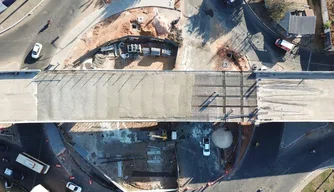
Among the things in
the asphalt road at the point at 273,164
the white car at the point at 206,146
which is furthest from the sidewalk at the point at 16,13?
the asphalt road at the point at 273,164

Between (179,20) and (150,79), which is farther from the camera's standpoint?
(179,20)

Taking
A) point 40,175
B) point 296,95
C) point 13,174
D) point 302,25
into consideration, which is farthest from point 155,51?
point 13,174

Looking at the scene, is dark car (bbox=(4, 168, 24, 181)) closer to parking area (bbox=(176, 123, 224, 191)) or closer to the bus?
the bus

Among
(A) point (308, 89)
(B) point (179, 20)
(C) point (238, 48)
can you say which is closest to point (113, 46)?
(B) point (179, 20)

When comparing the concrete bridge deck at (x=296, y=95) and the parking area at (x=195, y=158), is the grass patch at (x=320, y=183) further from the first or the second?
the parking area at (x=195, y=158)

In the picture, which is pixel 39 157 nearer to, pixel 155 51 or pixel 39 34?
pixel 39 34

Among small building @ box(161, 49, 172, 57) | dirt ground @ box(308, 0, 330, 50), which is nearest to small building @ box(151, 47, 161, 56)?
small building @ box(161, 49, 172, 57)

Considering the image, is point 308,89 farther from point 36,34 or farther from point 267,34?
point 36,34
